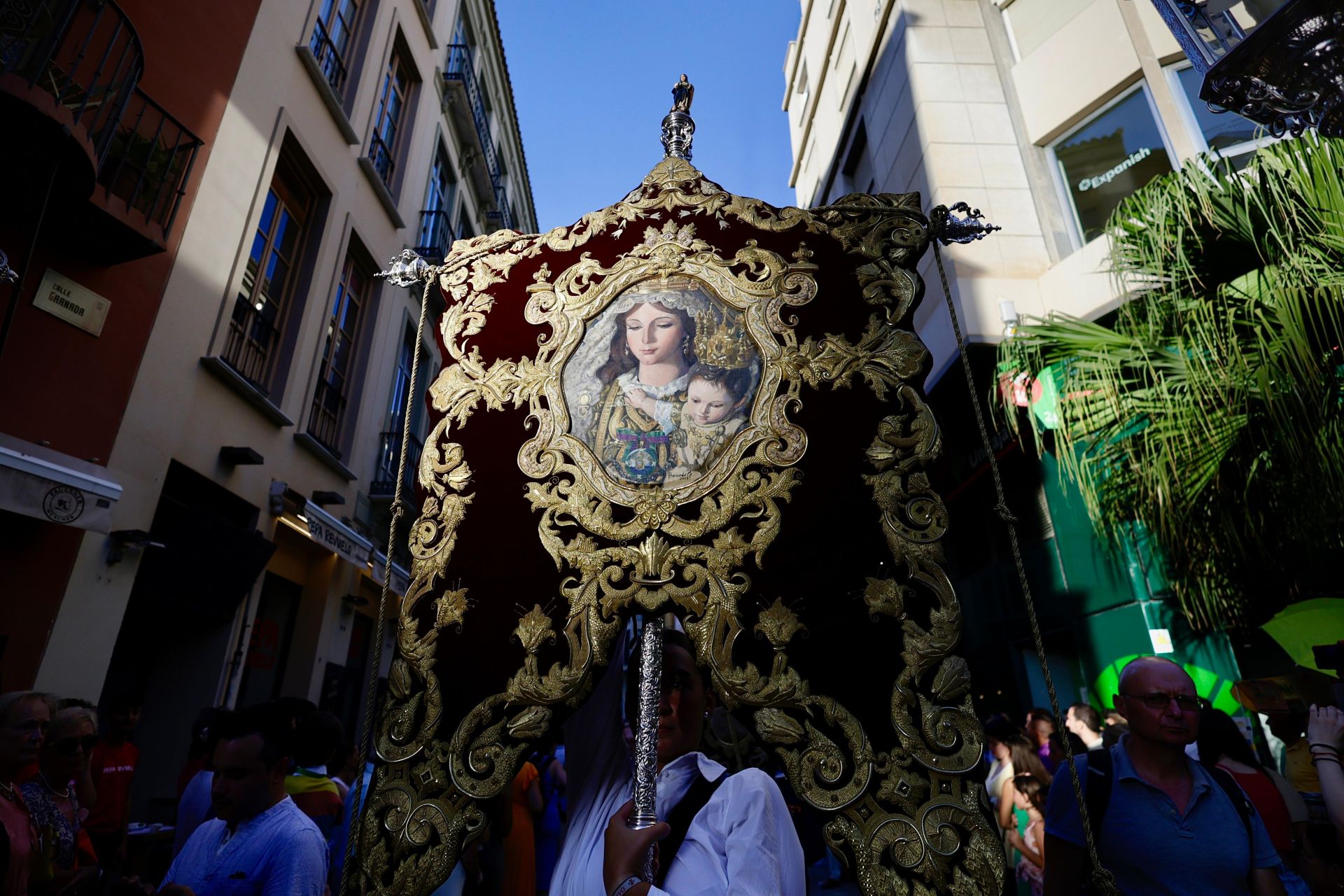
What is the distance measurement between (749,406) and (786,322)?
0.93ft

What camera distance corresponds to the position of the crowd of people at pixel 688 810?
1289mm

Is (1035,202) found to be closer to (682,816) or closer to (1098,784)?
(1098,784)

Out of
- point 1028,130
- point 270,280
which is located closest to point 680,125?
point 270,280

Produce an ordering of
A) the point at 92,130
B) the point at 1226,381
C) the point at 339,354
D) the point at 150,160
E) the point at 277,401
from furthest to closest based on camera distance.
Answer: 1. the point at 339,354
2. the point at 277,401
3. the point at 150,160
4. the point at 92,130
5. the point at 1226,381

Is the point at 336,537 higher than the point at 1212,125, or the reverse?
the point at 1212,125

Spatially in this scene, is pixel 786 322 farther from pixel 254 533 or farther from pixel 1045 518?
pixel 1045 518

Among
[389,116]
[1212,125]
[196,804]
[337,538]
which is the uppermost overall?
[389,116]

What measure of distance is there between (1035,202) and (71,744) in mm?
8595

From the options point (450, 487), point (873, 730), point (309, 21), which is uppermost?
point (309, 21)

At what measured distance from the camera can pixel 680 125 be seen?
2.46 m

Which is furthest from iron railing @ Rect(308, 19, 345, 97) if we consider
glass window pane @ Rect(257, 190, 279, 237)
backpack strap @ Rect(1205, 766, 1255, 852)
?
backpack strap @ Rect(1205, 766, 1255, 852)

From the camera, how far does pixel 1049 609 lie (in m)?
6.54

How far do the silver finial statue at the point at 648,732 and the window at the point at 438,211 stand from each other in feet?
28.1

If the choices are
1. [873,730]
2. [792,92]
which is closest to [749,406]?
[873,730]
